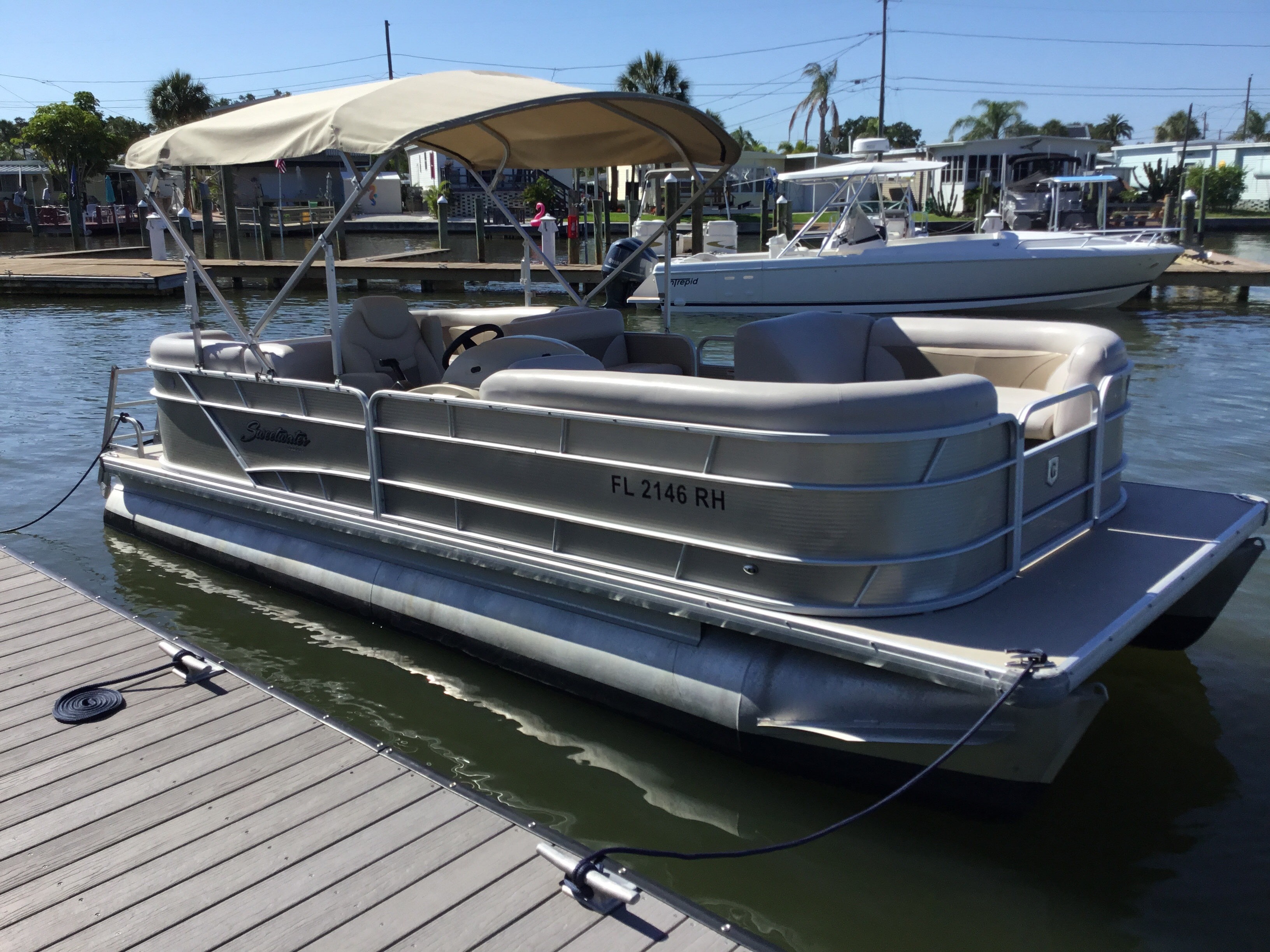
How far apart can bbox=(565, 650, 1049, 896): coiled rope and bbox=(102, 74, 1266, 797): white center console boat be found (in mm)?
47

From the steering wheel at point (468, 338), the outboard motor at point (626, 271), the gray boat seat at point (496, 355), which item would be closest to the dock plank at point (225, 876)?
the gray boat seat at point (496, 355)

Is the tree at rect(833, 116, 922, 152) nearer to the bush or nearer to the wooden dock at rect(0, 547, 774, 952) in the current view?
the bush

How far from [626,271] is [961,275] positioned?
7.23 m

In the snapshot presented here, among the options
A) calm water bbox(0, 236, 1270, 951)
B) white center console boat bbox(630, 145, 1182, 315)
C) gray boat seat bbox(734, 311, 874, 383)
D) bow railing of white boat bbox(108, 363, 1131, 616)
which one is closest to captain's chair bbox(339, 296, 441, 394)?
Answer: bow railing of white boat bbox(108, 363, 1131, 616)

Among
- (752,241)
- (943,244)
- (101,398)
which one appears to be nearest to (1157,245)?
(943,244)

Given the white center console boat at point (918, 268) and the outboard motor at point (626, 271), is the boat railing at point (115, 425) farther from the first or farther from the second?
the outboard motor at point (626, 271)

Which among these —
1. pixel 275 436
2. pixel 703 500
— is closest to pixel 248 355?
pixel 275 436

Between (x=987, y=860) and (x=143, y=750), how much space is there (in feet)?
10.6

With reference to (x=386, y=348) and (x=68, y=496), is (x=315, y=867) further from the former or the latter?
(x=68, y=496)

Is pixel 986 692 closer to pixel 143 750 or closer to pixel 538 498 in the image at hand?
pixel 538 498

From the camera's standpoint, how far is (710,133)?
21.7ft

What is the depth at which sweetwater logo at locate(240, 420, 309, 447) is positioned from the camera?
586 cm

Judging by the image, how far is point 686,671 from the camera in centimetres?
423

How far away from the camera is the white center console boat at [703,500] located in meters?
3.71
